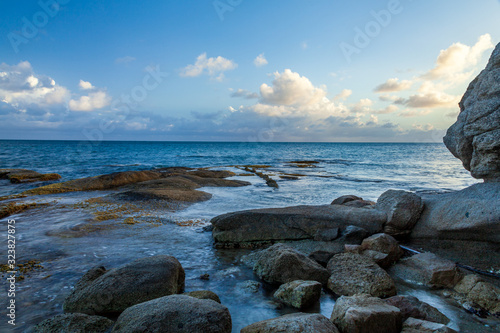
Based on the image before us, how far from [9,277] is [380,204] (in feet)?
28.1

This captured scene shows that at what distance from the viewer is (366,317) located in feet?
11.5

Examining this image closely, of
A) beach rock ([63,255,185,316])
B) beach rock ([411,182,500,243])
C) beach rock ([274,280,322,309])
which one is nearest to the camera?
beach rock ([63,255,185,316])

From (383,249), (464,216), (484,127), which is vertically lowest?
(383,249)

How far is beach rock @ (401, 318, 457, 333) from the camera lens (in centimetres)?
333

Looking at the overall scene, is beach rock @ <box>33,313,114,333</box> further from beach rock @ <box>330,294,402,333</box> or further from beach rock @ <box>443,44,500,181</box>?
beach rock @ <box>443,44,500,181</box>

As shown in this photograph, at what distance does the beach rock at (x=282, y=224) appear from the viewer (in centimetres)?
761

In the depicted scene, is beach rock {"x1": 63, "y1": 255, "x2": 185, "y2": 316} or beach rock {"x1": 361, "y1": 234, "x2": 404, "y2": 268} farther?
beach rock {"x1": 361, "y1": 234, "x2": 404, "y2": 268}

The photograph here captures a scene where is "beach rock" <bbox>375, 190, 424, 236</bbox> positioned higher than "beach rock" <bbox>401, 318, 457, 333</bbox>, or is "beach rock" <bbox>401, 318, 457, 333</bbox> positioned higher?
"beach rock" <bbox>375, 190, 424, 236</bbox>

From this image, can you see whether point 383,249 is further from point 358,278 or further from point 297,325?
point 297,325

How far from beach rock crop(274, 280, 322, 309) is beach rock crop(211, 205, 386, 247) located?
284 centimetres

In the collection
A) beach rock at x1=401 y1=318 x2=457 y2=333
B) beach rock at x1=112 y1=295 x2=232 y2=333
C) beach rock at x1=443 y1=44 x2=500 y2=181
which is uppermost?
beach rock at x1=443 y1=44 x2=500 y2=181

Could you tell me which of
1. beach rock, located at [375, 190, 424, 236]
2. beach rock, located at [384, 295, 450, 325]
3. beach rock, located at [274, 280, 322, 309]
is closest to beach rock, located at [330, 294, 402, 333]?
beach rock, located at [384, 295, 450, 325]

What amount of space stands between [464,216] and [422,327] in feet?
13.2

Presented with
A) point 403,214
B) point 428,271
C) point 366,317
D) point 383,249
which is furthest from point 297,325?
point 403,214
